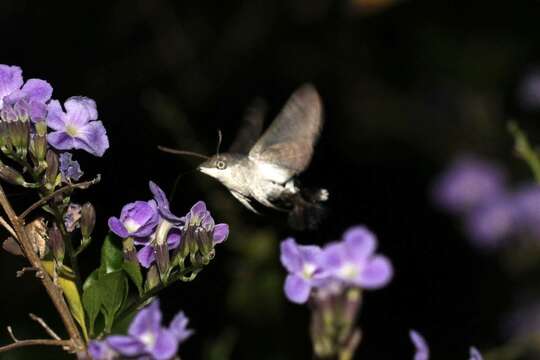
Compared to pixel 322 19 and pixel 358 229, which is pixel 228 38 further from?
pixel 358 229

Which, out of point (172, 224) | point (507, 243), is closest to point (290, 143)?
point (172, 224)

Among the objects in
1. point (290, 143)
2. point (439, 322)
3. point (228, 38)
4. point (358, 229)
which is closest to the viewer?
point (358, 229)

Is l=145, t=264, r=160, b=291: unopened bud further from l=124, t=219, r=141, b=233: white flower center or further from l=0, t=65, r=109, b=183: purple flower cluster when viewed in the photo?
l=0, t=65, r=109, b=183: purple flower cluster

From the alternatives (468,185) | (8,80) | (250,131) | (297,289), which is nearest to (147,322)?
(297,289)

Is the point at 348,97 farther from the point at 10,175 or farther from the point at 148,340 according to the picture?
the point at 148,340

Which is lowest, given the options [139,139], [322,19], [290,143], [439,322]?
[439,322]

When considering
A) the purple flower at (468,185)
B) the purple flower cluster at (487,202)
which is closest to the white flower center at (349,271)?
the purple flower cluster at (487,202)

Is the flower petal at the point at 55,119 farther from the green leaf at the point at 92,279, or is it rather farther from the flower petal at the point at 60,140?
the green leaf at the point at 92,279
